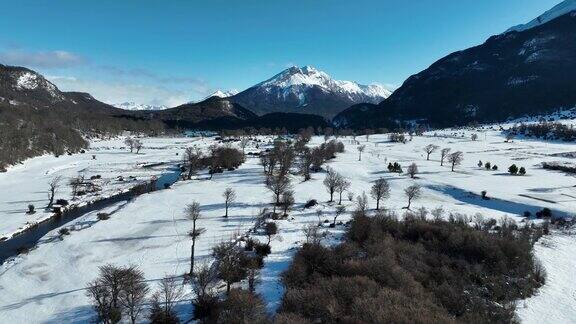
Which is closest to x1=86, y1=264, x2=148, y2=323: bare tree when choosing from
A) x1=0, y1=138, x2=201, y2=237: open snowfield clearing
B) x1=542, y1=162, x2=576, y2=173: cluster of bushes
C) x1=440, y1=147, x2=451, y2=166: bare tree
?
x1=0, y1=138, x2=201, y2=237: open snowfield clearing

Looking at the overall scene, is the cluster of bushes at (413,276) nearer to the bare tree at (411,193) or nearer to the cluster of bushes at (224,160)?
the bare tree at (411,193)

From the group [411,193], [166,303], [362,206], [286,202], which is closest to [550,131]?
[411,193]

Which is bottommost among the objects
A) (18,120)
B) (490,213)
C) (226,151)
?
(490,213)

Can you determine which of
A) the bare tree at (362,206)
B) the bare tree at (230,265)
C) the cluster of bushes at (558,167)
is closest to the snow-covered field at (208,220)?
the bare tree at (230,265)

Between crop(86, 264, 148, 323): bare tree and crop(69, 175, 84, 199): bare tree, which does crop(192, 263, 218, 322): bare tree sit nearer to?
crop(86, 264, 148, 323): bare tree

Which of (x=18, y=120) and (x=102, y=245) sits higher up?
(x=18, y=120)

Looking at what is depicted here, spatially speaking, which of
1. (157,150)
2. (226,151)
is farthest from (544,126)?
(157,150)

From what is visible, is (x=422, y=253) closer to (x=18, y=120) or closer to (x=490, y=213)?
(x=490, y=213)
